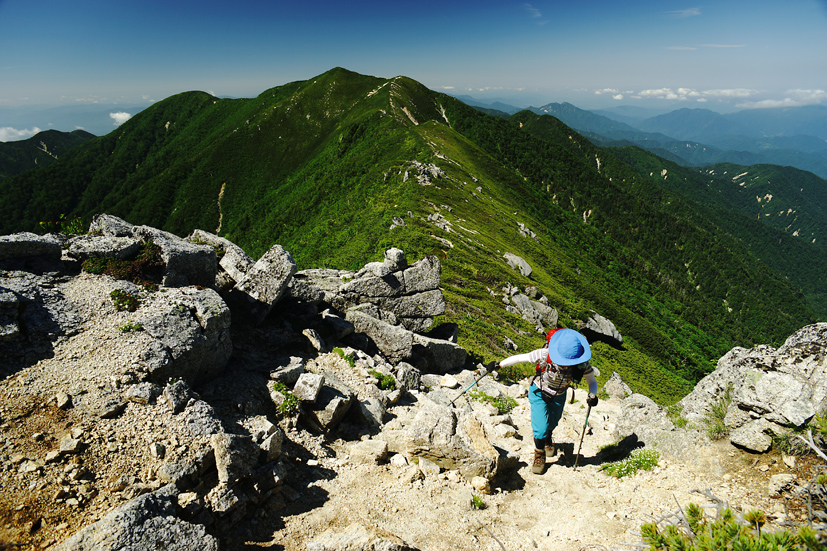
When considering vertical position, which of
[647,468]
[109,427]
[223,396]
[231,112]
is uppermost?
[231,112]

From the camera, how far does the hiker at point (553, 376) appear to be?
979cm

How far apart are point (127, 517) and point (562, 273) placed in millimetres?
62249

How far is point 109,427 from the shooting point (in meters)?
7.61

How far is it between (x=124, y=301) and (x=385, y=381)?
8876 mm

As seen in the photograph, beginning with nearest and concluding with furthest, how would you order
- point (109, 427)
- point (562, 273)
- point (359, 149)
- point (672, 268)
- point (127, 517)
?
point (127, 517) → point (109, 427) → point (562, 273) → point (359, 149) → point (672, 268)

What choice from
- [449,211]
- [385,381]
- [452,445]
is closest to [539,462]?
[452,445]

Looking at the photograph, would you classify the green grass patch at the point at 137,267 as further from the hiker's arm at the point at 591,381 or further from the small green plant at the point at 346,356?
the hiker's arm at the point at 591,381

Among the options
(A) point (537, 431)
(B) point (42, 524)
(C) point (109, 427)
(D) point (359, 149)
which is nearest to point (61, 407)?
(C) point (109, 427)

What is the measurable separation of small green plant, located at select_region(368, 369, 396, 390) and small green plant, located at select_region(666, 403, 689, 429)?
912 cm

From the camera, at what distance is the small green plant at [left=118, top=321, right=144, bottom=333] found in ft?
32.0

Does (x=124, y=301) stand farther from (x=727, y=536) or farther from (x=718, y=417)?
(x=718, y=417)

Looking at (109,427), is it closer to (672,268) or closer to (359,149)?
(359,149)

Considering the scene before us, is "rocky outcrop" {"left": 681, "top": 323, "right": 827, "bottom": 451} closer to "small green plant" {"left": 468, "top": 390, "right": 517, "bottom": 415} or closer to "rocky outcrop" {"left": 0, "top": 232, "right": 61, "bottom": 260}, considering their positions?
"small green plant" {"left": 468, "top": 390, "right": 517, "bottom": 415}

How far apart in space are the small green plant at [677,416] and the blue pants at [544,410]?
10.6ft
